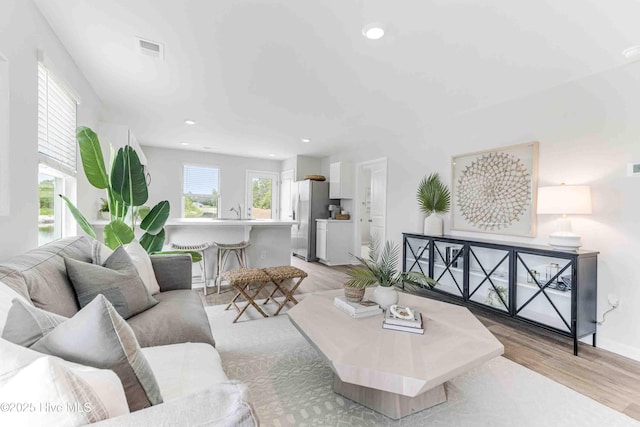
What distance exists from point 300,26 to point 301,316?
6.42 ft

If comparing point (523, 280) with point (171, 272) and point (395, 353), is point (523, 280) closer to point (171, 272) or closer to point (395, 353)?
point (395, 353)

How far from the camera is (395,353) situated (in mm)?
1480

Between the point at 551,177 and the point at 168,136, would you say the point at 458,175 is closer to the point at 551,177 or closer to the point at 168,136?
the point at 551,177

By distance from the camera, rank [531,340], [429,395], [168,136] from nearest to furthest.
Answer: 1. [429,395]
2. [531,340]
3. [168,136]

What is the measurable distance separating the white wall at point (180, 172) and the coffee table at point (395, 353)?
5439 millimetres

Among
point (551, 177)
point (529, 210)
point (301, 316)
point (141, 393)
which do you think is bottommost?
point (301, 316)

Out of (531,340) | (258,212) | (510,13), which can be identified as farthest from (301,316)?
(258,212)

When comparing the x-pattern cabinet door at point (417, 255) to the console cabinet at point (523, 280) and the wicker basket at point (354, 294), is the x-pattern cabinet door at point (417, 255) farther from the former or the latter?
the wicker basket at point (354, 294)

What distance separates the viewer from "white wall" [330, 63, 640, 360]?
2.38 meters

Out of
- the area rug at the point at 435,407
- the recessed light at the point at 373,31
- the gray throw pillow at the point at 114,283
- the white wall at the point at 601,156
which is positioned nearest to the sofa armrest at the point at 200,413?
the area rug at the point at 435,407

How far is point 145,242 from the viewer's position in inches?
117

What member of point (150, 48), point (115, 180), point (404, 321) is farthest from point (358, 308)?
point (150, 48)

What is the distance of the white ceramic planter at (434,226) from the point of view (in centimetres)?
378

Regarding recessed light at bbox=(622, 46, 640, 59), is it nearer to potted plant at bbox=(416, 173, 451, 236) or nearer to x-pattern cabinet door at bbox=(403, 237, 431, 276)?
potted plant at bbox=(416, 173, 451, 236)
